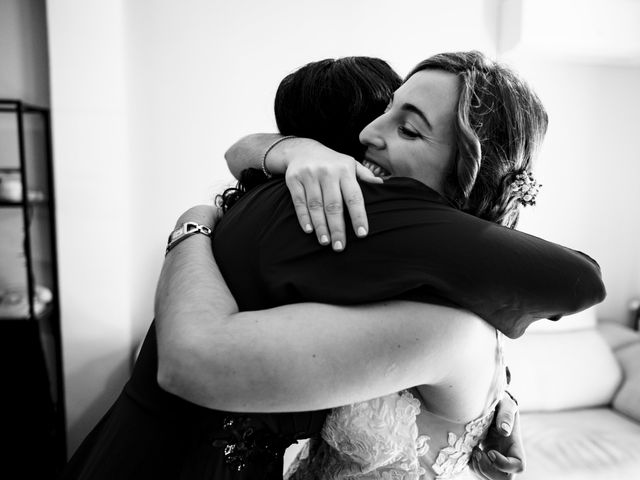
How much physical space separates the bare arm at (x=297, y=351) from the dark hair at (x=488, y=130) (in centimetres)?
33

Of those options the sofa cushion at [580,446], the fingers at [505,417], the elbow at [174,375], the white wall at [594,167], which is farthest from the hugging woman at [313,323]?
the white wall at [594,167]

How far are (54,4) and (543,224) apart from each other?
9.62ft

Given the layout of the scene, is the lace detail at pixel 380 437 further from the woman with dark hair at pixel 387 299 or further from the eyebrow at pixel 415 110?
the eyebrow at pixel 415 110

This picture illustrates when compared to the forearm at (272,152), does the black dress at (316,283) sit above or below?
below

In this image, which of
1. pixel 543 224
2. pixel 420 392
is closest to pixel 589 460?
pixel 543 224

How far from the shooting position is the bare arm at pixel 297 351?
49 centimetres

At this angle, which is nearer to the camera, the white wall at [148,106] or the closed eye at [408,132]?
the closed eye at [408,132]

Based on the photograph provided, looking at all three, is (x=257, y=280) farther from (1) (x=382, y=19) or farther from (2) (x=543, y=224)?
(2) (x=543, y=224)

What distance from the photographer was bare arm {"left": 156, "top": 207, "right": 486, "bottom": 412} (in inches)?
19.2

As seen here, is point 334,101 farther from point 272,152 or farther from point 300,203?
point 300,203

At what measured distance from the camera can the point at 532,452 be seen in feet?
7.05

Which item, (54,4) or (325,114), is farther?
(54,4)

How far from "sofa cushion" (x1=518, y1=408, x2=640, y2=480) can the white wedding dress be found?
1.46 metres

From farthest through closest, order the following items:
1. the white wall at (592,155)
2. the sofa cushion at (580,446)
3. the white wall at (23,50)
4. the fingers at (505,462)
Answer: the white wall at (592,155) → the white wall at (23,50) → the sofa cushion at (580,446) → the fingers at (505,462)
